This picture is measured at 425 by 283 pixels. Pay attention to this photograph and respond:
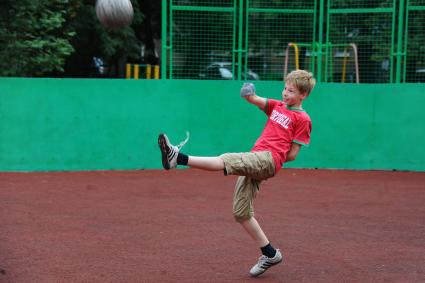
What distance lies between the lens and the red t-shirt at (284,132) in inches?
224

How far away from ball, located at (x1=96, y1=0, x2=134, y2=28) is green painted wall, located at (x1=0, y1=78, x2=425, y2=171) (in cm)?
173

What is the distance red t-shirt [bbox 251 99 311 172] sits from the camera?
18.7 ft

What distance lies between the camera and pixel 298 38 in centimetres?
1641

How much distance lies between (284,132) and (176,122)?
7489 millimetres

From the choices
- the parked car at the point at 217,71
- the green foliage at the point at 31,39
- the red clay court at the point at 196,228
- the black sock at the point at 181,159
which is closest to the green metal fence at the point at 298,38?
the parked car at the point at 217,71

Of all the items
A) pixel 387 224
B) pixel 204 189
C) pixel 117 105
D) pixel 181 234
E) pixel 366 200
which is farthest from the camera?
pixel 117 105

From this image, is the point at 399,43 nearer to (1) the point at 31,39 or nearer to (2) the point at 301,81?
(1) the point at 31,39

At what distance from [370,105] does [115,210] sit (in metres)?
6.36

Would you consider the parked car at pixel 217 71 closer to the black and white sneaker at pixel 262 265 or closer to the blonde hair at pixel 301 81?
the blonde hair at pixel 301 81

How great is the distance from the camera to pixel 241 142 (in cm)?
1337

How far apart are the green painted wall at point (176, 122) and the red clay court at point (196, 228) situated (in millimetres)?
667

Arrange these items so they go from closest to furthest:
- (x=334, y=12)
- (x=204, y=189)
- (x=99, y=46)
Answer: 1. (x=204, y=189)
2. (x=334, y=12)
3. (x=99, y=46)

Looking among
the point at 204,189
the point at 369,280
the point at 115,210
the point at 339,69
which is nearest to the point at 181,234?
the point at 115,210

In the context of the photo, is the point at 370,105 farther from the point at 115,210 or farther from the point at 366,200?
the point at 115,210
